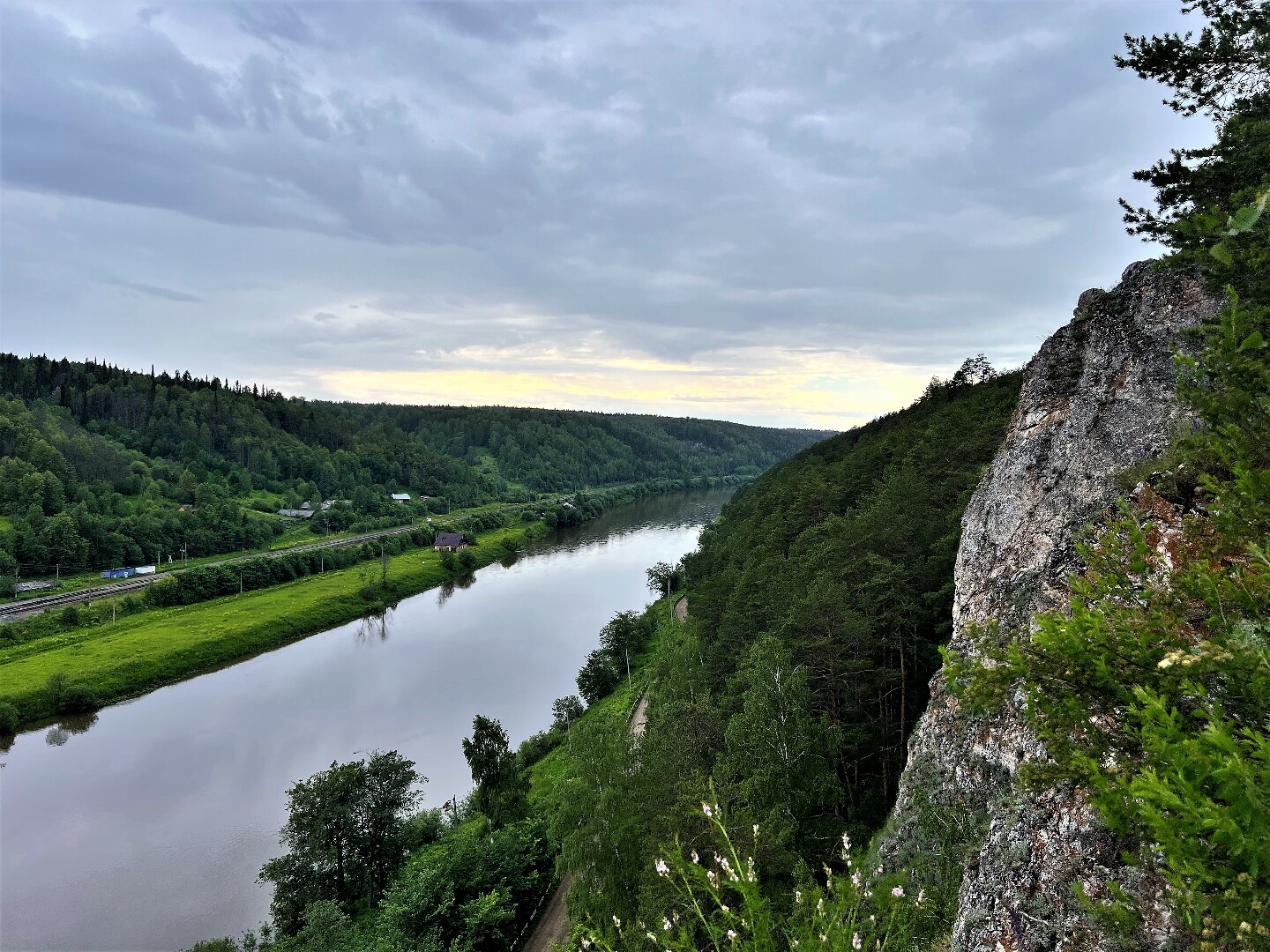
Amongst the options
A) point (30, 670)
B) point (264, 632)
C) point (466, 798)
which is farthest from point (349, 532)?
point (466, 798)

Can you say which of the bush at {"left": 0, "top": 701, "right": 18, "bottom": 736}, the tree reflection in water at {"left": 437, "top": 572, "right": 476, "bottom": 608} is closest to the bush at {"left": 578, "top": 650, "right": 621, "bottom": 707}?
the tree reflection in water at {"left": 437, "top": 572, "right": 476, "bottom": 608}

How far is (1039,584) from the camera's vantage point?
28.0 ft

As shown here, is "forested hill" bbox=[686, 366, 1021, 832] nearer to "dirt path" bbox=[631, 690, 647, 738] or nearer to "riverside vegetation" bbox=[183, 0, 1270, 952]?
"riverside vegetation" bbox=[183, 0, 1270, 952]

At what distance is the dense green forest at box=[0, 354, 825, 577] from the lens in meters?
68.6

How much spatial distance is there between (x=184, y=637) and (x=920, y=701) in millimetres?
49328

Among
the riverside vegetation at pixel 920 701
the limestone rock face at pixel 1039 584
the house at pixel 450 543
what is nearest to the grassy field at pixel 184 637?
the house at pixel 450 543

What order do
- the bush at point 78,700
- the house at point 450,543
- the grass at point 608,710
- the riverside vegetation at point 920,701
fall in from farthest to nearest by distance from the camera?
the house at point 450,543
the bush at point 78,700
the grass at point 608,710
the riverside vegetation at point 920,701

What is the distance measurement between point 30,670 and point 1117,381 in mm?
54128

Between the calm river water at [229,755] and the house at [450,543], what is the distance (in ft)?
65.2

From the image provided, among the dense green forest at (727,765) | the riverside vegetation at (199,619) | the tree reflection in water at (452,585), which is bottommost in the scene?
the tree reflection in water at (452,585)

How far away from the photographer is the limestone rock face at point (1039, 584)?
5.05m

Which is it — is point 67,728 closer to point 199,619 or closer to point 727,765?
point 199,619

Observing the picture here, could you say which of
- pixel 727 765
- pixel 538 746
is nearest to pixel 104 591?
pixel 538 746

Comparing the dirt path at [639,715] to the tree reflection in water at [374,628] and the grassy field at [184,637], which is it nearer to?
the tree reflection in water at [374,628]
